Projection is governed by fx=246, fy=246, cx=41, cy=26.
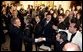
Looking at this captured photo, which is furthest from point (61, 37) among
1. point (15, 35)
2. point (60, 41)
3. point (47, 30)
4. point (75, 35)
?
point (47, 30)

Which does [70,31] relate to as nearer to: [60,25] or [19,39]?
[19,39]

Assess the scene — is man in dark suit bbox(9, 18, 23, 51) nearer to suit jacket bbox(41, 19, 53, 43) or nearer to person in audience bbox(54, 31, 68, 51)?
person in audience bbox(54, 31, 68, 51)

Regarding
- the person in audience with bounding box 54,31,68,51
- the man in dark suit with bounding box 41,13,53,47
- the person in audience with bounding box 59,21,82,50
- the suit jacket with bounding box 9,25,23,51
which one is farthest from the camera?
the man in dark suit with bounding box 41,13,53,47

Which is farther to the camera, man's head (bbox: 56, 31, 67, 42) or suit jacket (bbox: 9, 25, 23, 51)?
suit jacket (bbox: 9, 25, 23, 51)

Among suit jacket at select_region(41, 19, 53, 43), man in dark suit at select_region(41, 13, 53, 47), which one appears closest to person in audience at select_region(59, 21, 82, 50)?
man in dark suit at select_region(41, 13, 53, 47)

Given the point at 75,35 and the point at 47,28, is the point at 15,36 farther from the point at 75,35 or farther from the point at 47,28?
the point at 47,28

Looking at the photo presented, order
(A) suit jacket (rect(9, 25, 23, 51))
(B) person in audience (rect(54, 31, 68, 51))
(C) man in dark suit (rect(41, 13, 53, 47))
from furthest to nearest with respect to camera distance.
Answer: (C) man in dark suit (rect(41, 13, 53, 47)) < (A) suit jacket (rect(9, 25, 23, 51)) < (B) person in audience (rect(54, 31, 68, 51))

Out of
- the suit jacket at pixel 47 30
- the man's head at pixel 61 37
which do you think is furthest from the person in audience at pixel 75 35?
the suit jacket at pixel 47 30

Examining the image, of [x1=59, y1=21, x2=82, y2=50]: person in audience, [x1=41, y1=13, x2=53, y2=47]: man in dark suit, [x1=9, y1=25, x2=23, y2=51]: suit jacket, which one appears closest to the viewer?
[x1=59, y1=21, x2=82, y2=50]: person in audience

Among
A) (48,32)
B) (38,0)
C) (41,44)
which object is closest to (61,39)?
(41,44)

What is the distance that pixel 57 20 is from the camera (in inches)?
226

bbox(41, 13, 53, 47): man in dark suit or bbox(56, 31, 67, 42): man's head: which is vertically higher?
bbox(56, 31, 67, 42): man's head

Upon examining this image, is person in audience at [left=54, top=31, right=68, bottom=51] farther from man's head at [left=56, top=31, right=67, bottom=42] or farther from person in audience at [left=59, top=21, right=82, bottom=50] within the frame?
person in audience at [left=59, top=21, right=82, bottom=50]

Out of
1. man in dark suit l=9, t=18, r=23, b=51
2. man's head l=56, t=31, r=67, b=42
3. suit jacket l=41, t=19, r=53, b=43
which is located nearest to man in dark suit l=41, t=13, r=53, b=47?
suit jacket l=41, t=19, r=53, b=43
